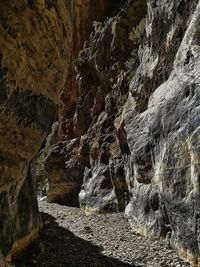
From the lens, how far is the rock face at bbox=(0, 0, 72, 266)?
8.35 meters

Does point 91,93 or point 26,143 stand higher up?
point 91,93

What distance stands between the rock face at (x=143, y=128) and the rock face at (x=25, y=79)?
5265 mm

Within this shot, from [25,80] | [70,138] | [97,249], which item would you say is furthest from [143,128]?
[70,138]

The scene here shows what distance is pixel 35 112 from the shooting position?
10.6 m

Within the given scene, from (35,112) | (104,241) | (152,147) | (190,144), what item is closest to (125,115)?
(152,147)

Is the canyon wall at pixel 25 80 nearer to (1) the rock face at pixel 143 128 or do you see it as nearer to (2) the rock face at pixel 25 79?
(2) the rock face at pixel 25 79

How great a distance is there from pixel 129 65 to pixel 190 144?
17.0 m

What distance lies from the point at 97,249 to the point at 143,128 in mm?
6960

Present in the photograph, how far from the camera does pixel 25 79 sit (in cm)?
934

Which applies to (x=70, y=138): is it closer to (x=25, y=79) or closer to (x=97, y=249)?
(x=97, y=249)

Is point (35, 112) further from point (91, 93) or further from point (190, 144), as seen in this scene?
point (91, 93)

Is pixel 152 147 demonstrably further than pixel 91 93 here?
No

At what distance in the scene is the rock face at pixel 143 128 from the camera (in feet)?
42.1

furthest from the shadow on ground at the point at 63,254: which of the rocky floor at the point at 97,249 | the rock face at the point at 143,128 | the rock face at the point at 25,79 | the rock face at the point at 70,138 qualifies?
the rock face at the point at 70,138
